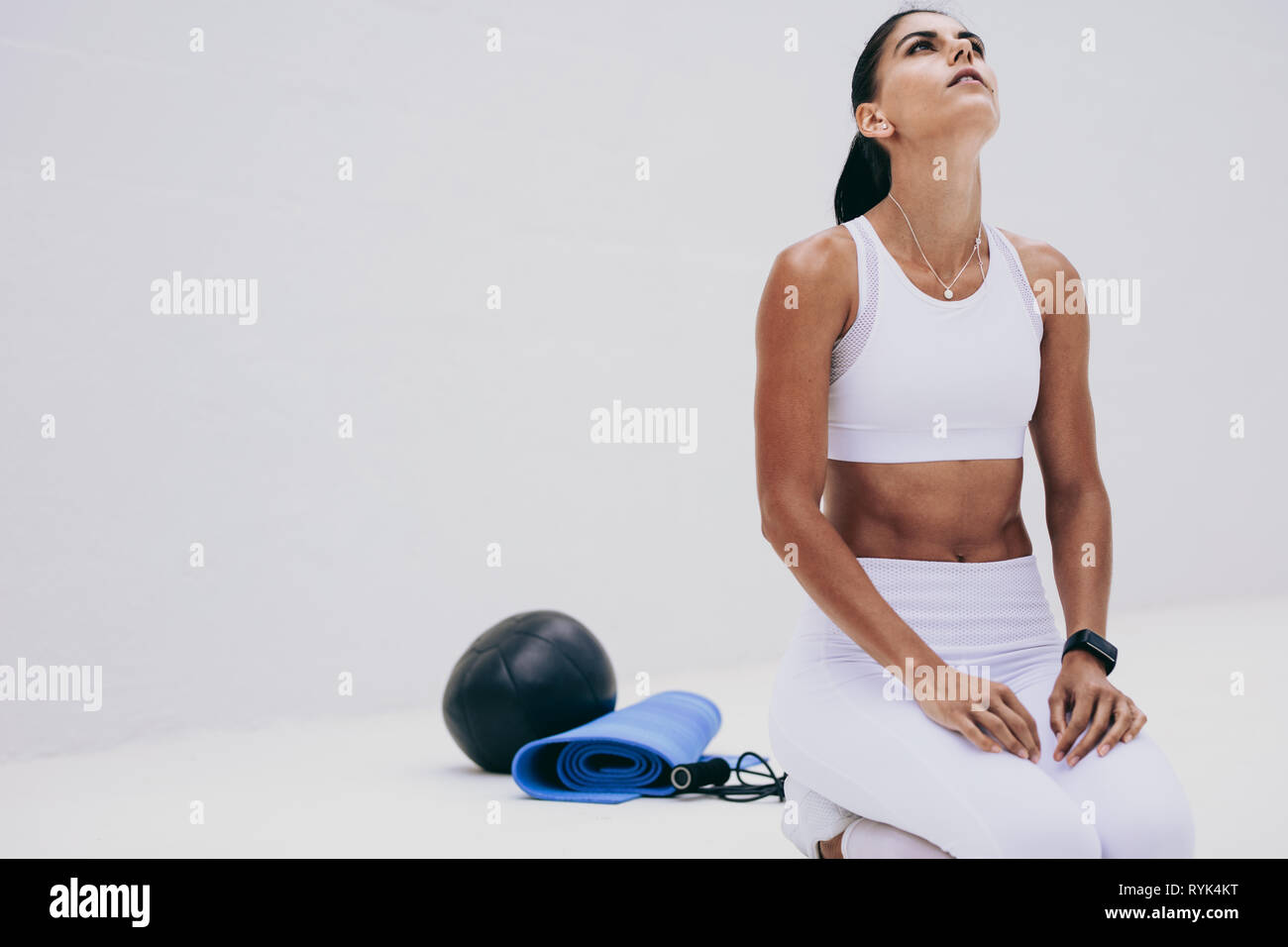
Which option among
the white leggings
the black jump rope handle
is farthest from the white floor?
the white leggings

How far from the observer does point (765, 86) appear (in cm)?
538

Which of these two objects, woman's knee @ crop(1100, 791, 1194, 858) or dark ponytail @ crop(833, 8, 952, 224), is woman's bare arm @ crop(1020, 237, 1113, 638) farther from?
woman's knee @ crop(1100, 791, 1194, 858)

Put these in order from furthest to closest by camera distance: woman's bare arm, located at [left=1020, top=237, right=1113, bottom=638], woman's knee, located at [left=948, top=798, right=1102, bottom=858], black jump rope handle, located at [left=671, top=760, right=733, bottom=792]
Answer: black jump rope handle, located at [left=671, top=760, right=733, bottom=792], woman's bare arm, located at [left=1020, top=237, right=1113, bottom=638], woman's knee, located at [left=948, top=798, right=1102, bottom=858]

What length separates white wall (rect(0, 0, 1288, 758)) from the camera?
3686 millimetres

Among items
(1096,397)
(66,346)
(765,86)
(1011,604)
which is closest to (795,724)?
(1011,604)

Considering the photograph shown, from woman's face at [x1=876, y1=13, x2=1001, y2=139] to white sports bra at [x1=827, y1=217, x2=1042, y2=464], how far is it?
0.18m

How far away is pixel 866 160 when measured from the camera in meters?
1.92

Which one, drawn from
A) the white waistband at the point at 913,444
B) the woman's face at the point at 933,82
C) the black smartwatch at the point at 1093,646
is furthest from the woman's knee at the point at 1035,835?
the woman's face at the point at 933,82

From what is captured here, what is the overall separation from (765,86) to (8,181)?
3181 mm

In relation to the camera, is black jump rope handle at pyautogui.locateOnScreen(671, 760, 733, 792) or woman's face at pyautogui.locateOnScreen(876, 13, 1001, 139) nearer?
woman's face at pyautogui.locateOnScreen(876, 13, 1001, 139)

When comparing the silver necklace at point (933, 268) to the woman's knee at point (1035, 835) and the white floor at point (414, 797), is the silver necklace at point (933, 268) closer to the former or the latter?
the woman's knee at point (1035, 835)

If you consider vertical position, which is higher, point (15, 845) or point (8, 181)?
point (8, 181)

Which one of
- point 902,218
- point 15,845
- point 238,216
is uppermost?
point 238,216

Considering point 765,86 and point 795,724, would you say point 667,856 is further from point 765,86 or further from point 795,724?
point 765,86
